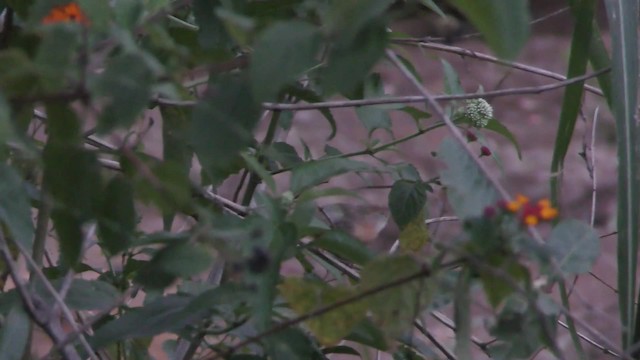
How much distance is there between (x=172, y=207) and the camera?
0.60 meters

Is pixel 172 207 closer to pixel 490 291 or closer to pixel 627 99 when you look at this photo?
pixel 490 291

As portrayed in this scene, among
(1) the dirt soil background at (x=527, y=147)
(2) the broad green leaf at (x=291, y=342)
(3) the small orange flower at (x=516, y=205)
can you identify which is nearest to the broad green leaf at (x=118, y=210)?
(2) the broad green leaf at (x=291, y=342)

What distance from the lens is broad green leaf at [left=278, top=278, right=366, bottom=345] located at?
0.66 meters

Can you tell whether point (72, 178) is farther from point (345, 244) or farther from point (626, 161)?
point (626, 161)

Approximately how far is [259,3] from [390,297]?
0.30 meters

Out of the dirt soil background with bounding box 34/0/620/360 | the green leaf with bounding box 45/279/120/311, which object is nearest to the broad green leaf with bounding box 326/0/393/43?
the green leaf with bounding box 45/279/120/311

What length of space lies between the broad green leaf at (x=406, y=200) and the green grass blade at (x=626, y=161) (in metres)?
0.29

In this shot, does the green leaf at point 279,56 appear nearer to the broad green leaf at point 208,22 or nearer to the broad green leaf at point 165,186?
the broad green leaf at point 165,186

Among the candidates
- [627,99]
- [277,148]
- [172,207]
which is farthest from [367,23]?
[277,148]

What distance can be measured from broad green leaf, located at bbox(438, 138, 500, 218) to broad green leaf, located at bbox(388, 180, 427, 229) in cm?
27

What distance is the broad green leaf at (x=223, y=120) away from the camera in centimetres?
54

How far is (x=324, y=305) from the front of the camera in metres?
0.67

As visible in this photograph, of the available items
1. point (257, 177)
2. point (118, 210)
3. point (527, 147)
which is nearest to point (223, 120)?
point (118, 210)

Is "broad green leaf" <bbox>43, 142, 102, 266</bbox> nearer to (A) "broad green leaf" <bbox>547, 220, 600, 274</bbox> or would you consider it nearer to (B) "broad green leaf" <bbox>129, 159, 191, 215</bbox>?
(B) "broad green leaf" <bbox>129, 159, 191, 215</bbox>
